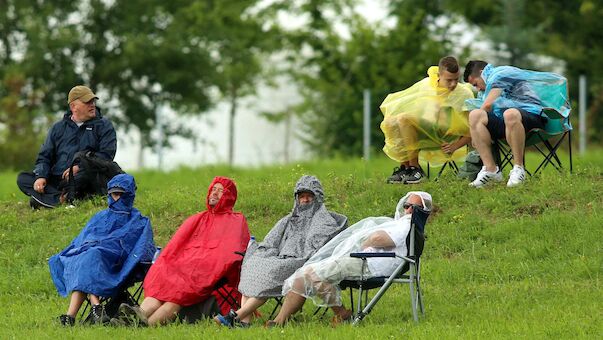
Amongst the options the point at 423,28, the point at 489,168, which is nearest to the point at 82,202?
the point at 489,168

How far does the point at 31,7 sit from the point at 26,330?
25354mm

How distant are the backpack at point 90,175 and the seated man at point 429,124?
2.81m

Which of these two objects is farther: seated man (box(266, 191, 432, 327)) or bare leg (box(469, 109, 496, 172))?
bare leg (box(469, 109, 496, 172))

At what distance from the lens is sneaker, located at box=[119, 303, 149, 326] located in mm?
10500

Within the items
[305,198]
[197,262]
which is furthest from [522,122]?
[197,262]

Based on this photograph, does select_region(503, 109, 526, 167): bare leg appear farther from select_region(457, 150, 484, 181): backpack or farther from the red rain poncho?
the red rain poncho

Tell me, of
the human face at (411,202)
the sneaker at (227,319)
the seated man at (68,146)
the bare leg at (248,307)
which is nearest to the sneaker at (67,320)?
the sneaker at (227,319)

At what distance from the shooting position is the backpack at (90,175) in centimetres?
1452

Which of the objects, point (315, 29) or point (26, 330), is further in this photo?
point (315, 29)

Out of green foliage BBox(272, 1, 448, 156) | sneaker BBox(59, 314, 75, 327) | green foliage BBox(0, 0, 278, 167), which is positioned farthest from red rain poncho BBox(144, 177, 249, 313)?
green foliage BBox(0, 0, 278, 167)

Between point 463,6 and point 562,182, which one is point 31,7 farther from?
point 562,182

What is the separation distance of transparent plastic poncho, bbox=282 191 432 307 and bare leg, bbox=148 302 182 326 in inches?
36.7

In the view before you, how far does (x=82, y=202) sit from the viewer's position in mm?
14953

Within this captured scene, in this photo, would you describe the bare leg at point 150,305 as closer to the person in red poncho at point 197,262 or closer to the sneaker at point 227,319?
the person in red poncho at point 197,262
